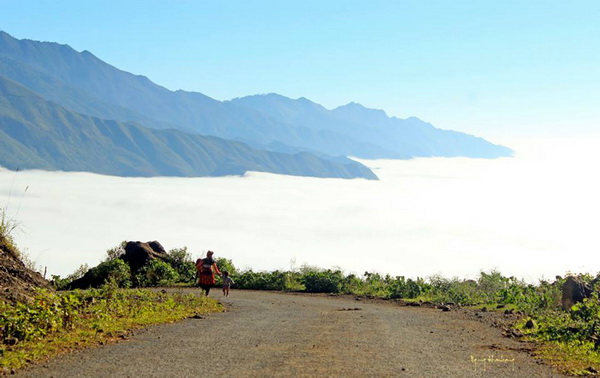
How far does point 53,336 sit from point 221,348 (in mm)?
3379

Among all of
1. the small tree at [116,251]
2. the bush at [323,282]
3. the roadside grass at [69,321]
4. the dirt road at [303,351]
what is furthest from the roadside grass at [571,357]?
the small tree at [116,251]

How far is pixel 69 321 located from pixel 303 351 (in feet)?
17.0

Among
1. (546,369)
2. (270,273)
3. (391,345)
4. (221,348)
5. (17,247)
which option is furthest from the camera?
(270,273)

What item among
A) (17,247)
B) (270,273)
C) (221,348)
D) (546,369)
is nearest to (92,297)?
(17,247)

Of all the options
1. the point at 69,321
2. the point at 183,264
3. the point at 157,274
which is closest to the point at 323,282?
the point at 183,264

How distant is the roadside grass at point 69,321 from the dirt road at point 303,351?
505mm

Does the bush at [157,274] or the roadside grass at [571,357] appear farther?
the bush at [157,274]

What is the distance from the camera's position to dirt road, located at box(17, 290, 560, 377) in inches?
412

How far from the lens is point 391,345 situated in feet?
44.8

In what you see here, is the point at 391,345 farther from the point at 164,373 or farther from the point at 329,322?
the point at 164,373

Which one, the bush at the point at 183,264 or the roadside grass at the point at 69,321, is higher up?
the bush at the point at 183,264

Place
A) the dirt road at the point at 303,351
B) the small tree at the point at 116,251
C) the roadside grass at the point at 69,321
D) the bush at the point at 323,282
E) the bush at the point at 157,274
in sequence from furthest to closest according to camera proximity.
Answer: the small tree at the point at 116,251
the bush at the point at 157,274
the bush at the point at 323,282
the roadside grass at the point at 69,321
the dirt road at the point at 303,351

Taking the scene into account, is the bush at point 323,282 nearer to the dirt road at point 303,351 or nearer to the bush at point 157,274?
the bush at point 157,274

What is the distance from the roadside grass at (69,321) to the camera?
11.5 metres
